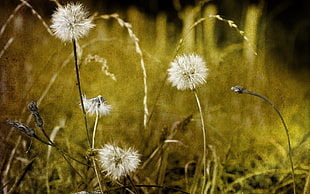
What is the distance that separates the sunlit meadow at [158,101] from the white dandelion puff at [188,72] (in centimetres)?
3

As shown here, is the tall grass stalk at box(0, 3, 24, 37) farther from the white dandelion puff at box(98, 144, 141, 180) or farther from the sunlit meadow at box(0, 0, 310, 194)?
the white dandelion puff at box(98, 144, 141, 180)

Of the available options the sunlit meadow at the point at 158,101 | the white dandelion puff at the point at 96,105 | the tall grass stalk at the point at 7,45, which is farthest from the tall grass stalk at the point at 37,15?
the white dandelion puff at the point at 96,105

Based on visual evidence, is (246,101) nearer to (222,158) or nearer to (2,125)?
(222,158)

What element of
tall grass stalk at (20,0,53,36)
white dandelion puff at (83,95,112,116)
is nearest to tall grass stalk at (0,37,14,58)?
tall grass stalk at (20,0,53,36)

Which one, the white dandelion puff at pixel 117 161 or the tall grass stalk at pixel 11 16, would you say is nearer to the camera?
the white dandelion puff at pixel 117 161

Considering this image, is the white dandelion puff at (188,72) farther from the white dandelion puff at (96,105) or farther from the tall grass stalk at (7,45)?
the tall grass stalk at (7,45)

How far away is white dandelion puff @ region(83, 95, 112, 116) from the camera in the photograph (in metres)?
1.19

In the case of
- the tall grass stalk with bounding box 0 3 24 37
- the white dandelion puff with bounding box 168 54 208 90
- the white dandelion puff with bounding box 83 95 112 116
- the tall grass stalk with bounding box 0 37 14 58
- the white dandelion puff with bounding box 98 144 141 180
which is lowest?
the white dandelion puff with bounding box 98 144 141 180

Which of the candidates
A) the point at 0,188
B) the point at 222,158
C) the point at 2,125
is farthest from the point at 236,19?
the point at 0,188

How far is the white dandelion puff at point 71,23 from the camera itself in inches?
46.5

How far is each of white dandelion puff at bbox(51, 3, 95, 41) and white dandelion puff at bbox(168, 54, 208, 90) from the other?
12.4 inches

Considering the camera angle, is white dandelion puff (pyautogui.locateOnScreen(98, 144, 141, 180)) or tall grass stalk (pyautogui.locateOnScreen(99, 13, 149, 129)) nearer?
white dandelion puff (pyautogui.locateOnScreen(98, 144, 141, 180))

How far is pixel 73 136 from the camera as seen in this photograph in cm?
129

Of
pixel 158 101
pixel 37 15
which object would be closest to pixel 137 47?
pixel 158 101
